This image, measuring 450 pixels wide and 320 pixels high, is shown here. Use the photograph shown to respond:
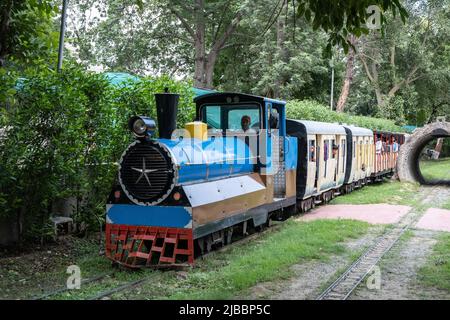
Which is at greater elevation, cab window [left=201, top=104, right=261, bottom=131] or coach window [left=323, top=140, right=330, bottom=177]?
cab window [left=201, top=104, right=261, bottom=131]

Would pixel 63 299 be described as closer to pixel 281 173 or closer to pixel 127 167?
pixel 127 167

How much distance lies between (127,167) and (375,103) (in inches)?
1554

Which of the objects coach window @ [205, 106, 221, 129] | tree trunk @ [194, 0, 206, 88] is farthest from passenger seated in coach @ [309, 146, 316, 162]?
tree trunk @ [194, 0, 206, 88]

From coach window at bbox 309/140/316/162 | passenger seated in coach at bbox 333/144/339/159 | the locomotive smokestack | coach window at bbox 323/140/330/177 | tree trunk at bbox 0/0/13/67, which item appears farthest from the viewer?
passenger seated in coach at bbox 333/144/339/159

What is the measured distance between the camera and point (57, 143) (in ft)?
26.6

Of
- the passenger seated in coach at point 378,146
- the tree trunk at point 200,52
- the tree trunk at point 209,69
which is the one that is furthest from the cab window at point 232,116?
the tree trunk at point 209,69

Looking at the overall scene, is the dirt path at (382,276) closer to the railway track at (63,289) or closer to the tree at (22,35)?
the railway track at (63,289)

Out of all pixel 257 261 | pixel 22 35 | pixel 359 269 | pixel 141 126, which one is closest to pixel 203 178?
pixel 141 126

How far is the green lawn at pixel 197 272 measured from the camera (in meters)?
6.51

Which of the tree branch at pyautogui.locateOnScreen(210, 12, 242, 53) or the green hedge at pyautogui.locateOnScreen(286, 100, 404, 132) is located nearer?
the green hedge at pyautogui.locateOnScreen(286, 100, 404, 132)

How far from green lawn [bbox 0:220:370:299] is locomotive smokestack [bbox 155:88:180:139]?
6.83ft

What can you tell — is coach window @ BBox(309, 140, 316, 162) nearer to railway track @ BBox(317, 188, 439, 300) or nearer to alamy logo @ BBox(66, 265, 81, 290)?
railway track @ BBox(317, 188, 439, 300)

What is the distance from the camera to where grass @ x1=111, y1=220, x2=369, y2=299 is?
6594 mm

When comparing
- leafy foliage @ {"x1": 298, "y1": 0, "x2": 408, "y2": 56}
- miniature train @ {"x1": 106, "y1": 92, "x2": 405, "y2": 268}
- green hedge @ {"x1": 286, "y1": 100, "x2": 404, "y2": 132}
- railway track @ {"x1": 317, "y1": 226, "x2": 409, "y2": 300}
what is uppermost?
leafy foliage @ {"x1": 298, "y1": 0, "x2": 408, "y2": 56}
